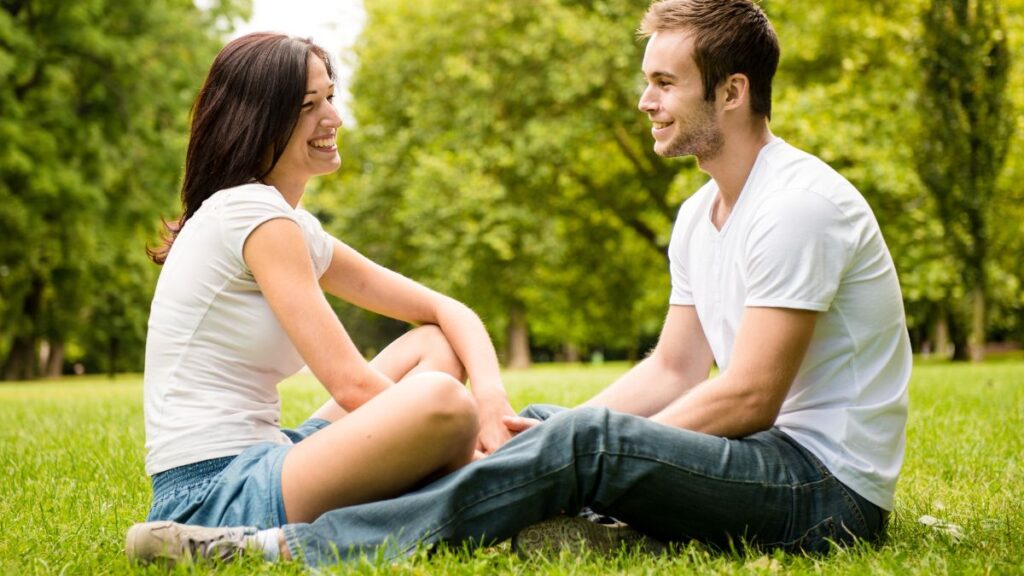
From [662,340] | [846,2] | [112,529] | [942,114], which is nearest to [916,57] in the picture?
[942,114]

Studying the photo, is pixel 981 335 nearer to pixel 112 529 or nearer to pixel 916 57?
pixel 916 57

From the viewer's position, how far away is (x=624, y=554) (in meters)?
3.03

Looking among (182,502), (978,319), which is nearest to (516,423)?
(182,502)

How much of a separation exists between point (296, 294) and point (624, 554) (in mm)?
1281

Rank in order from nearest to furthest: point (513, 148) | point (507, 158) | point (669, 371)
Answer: point (669, 371)
point (507, 158)
point (513, 148)

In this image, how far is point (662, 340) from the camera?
147 inches

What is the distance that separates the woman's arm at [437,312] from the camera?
3490 millimetres

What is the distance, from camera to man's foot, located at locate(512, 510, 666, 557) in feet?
9.81

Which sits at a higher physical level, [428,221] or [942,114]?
[942,114]

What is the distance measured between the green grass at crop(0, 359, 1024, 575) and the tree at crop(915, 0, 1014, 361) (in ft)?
39.6

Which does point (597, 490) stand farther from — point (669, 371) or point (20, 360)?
point (20, 360)

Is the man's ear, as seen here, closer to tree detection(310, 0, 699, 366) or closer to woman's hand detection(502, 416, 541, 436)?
woman's hand detection(502, 416, 541, 436)

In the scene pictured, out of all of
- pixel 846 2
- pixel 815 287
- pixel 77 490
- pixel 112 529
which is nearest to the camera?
pixel 815 287

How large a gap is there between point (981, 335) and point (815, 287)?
1906 cm
